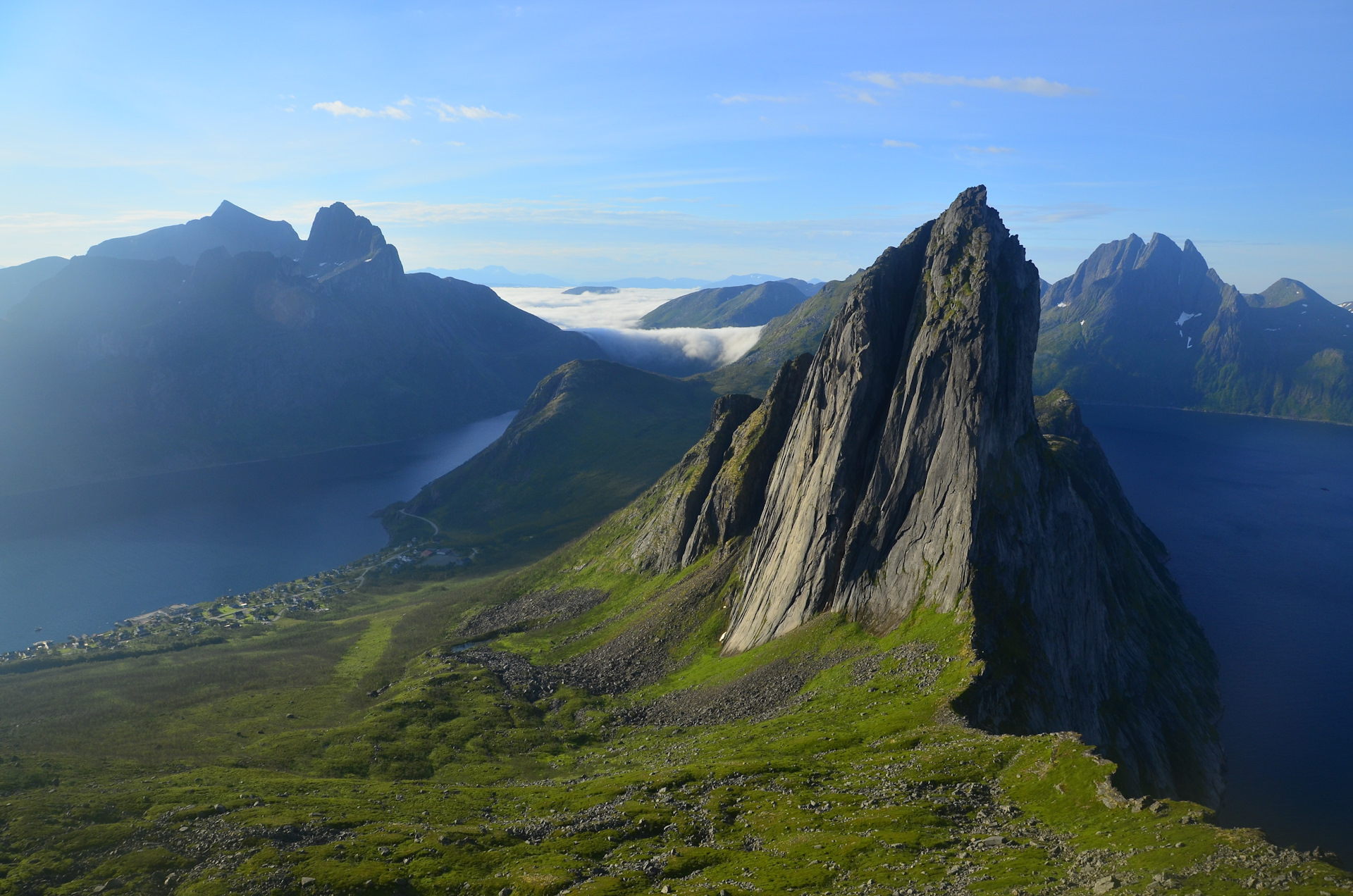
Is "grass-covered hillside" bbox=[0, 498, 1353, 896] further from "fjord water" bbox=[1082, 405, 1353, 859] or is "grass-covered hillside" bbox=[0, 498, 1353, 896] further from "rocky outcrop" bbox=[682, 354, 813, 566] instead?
"fjord water" bbox=[1082, 405, 1353, 859]

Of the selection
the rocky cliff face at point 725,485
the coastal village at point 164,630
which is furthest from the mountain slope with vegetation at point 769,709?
the coastal village at point 164,630

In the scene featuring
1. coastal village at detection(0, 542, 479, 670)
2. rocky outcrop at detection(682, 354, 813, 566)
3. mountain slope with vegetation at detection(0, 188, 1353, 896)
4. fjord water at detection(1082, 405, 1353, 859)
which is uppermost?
rocky outcrop at detection(682, 354, 813, 566)

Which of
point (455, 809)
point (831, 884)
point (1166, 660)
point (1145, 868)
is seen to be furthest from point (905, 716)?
point (1166, 660)

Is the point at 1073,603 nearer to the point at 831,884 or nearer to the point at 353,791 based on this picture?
the point at 831,884

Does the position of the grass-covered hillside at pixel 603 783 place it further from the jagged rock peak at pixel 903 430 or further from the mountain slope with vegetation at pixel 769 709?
the jagged rock peak at pixel 903 430

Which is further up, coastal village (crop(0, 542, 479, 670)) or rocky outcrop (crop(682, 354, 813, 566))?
rocky outcrop (crop(682, 354, 813, 566))

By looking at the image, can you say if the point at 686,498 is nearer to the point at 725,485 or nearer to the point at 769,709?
the point at 725,485

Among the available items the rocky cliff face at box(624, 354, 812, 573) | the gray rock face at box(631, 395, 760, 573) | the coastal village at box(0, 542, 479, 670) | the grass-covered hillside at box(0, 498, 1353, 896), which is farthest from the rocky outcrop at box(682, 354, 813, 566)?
the coastal village at box(0, 542, 479, 670)
